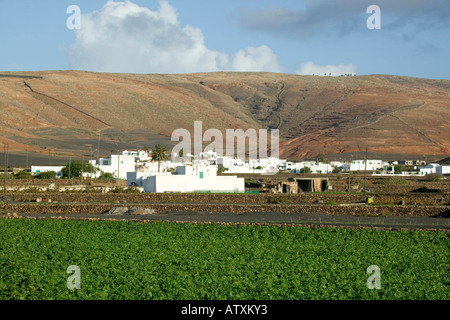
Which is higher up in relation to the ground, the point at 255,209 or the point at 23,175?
the point at 23,175

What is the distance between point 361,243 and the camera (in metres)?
24.6

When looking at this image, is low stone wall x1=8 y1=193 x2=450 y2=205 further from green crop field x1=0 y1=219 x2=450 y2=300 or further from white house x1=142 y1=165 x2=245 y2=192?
green crop field x1=0 y1=219 x2=450 y2=300

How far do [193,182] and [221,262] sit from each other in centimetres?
3714

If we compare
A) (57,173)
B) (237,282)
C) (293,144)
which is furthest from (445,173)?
(237,282)

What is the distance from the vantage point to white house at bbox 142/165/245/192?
5494 centimetres

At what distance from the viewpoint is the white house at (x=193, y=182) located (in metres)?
54.9

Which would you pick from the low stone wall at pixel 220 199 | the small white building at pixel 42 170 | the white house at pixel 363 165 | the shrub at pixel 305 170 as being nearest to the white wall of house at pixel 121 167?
the small white building at pixel 42 170

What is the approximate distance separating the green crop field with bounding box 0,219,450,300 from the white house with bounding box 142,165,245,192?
25139 mm

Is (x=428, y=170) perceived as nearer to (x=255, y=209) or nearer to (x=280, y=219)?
(x=255, y=209)

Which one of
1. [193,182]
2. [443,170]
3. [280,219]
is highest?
[443,170]

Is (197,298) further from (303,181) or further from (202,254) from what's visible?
(303,181)

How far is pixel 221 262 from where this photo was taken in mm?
19719

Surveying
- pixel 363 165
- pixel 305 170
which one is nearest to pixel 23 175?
pixel 305 170

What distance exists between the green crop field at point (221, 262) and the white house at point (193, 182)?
2514 cm
